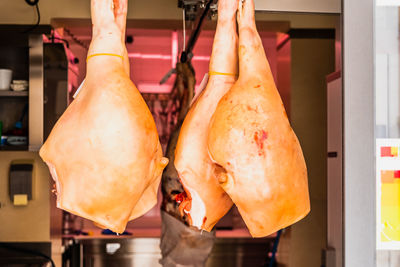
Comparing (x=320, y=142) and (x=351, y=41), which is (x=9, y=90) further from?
(x=351, y=41)

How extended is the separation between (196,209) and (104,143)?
0.24m

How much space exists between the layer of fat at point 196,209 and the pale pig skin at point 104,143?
0.30 feet

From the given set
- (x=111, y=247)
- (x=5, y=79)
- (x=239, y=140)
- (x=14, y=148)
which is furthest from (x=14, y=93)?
(x=239, y=140)

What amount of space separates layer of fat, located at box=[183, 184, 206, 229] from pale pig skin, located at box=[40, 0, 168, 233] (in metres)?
0.09

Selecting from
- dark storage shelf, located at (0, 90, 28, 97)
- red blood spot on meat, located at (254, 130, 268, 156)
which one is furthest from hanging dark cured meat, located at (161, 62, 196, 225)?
dark storage shelf, located at (0, 90, 28, 97)

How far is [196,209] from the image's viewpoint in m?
0.93

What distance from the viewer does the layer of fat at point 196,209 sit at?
36.0 inches

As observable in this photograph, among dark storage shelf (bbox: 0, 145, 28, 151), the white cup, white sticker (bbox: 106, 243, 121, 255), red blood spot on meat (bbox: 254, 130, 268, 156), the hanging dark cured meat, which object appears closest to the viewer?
red blood spot on meat (bbox: 254, 130, 268, 156)

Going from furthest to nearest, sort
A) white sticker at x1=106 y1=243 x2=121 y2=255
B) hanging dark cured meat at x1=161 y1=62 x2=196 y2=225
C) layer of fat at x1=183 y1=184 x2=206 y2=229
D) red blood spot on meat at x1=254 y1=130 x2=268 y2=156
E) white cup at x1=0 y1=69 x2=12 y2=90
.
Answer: white sticker at x1=106 y1=243 x2=121 y2=255, white cup at x1=0 y1=69 x2=12 y2=90, hanging dark cured meat at x1=161 y1=62 x2=196 y2=225, layer of fat at x1=183 y1=184 x2=206 y2=229, red blood spot on meat at x1=254 y1=130 x2=268 y2=156

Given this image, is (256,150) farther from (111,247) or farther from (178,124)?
(111,247)

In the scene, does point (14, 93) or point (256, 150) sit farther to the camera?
point (14, 93)

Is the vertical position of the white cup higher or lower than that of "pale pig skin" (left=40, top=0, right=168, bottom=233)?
higher

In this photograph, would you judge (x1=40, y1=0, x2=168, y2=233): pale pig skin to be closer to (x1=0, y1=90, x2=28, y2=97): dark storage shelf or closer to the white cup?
(x1=0, y1=90, x2=28, y2=97): dark storage shelf

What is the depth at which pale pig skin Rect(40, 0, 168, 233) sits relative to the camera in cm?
82
